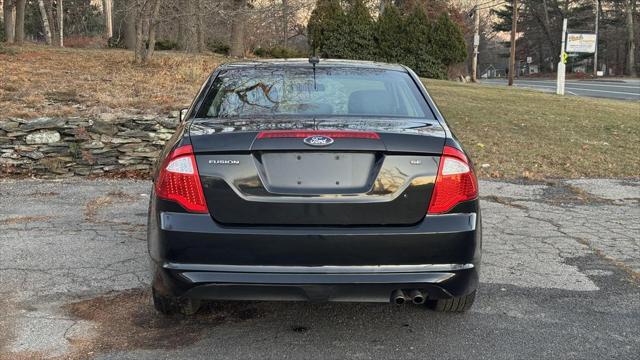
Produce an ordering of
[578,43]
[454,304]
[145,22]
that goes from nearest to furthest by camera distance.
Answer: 1. [454,304]
2. [145,22]
3. [578,43]

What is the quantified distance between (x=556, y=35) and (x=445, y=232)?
7806 cm

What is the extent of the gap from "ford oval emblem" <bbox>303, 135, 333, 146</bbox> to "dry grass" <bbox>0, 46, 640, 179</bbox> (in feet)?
20.3

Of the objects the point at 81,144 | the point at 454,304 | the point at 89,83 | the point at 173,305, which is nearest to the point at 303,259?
the point at 173,305

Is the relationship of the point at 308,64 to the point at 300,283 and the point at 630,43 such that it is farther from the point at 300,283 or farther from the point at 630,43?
the point at 630,43

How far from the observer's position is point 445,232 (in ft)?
9.94

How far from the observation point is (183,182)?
3.05 metres

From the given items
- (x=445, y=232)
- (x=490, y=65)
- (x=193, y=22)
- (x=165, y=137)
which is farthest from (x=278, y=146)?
(x=490, y=65)

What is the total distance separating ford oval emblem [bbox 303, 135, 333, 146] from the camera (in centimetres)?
300

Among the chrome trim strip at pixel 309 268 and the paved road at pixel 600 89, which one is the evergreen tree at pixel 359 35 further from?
the chrome trim strip at pixel 309 268

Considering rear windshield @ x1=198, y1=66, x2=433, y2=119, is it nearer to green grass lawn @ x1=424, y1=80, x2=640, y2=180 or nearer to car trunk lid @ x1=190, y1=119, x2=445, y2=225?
car trunk lid @ x1=190, y1=119, x2=445, y2=225

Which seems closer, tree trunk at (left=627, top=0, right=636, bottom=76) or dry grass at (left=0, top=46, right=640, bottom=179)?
dry grass at (left=0, top=46, right=640, bottom=179)

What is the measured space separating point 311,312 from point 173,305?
86 centimetres

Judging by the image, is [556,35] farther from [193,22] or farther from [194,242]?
[194,242]

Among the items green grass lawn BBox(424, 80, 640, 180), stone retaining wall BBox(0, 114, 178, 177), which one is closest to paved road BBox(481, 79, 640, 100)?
green grass lawn BBox(424, 80, 640, 180)
